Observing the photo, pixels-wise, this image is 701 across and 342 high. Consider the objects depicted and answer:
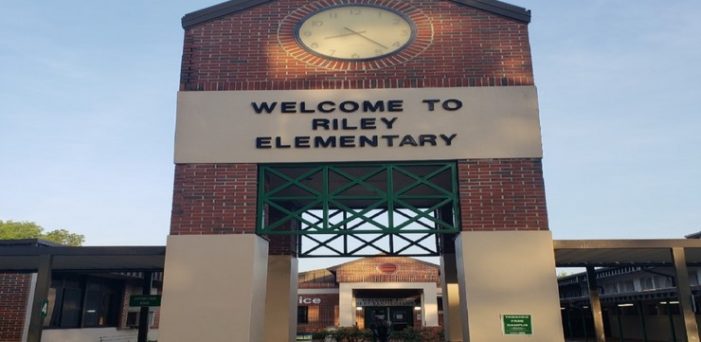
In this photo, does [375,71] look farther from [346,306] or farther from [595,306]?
[346,306]

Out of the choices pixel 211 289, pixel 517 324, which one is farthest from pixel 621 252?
pixel 211 289

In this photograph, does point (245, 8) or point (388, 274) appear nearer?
point (245, 8)

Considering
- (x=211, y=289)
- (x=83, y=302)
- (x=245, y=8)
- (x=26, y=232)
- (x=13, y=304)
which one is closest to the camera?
(x=211, y=289)

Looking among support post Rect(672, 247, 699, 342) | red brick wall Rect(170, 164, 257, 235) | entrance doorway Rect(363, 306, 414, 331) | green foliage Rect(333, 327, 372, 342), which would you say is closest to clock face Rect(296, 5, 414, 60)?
red brick wall Rect(170, 164, 257, 235)

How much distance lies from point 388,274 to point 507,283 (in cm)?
2330

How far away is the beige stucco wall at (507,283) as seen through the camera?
9828 millimetres

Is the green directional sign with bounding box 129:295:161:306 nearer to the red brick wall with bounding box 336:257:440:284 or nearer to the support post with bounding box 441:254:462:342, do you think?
the support post with bounding box 441:254:462:342

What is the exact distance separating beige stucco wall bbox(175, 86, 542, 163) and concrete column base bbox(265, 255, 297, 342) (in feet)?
15.2

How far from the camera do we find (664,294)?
2002cm

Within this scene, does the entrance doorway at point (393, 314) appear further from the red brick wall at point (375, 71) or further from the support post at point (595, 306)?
the red brick wall at point (375, 71)

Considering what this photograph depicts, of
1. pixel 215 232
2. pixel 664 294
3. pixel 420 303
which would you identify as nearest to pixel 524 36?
pixel 215 232

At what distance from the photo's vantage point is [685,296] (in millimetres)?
10211

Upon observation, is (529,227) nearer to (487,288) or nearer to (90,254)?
(487,288)

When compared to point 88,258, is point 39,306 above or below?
below
